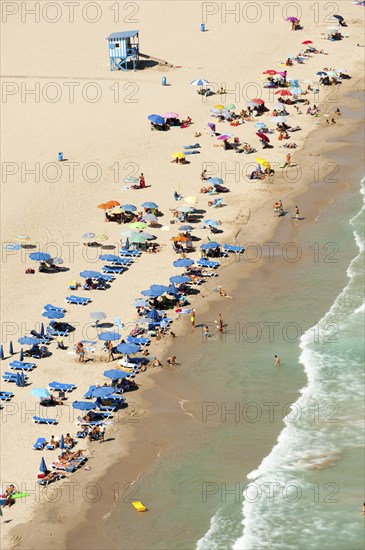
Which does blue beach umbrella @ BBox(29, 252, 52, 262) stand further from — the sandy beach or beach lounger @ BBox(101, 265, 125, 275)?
beach lounger @ BBox(101, 265, 125, 275)

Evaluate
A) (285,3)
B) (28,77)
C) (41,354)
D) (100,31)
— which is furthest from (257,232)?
(285,3)

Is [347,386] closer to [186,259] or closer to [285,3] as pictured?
[186,259]

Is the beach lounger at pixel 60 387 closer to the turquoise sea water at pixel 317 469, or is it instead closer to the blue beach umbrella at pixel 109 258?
the turquoise sea water at pixel 317 469

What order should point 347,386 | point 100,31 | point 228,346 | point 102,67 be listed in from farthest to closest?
point 100,31 → point 102,67 → point 228,346 → point 347,386

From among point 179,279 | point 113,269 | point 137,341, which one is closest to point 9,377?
point 137,341

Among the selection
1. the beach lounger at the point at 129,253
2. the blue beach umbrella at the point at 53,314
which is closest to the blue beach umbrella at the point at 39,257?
the beach lounger at the point at 129,253

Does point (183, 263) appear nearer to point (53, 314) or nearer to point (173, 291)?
point (173, 291)
